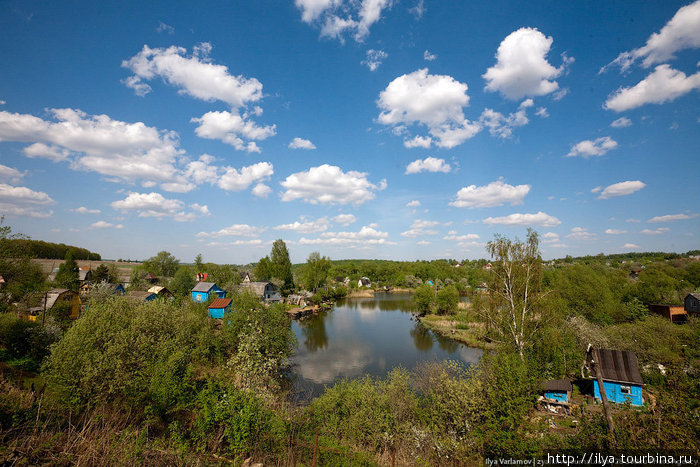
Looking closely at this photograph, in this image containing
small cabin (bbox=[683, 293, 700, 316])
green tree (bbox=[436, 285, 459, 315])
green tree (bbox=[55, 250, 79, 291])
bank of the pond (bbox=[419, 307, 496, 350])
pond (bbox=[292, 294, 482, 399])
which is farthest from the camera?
green tree (bbox=[436, 285, 459, 315])

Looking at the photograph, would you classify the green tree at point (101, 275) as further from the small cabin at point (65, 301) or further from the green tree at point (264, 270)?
the green tree at point (264, 270)

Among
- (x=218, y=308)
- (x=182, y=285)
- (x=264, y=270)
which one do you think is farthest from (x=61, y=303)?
(x=264, y=270)

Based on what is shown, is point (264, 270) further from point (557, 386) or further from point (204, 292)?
point (557, 386)

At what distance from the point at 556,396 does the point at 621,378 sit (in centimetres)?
306

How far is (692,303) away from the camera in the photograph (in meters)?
31.3

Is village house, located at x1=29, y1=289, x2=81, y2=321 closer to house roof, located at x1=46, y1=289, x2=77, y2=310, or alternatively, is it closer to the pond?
house roof, located at x1=46, y1=289, x2=77, y2=310

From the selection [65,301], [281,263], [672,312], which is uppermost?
[281,263]

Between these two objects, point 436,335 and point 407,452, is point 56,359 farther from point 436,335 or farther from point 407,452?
point 436,335

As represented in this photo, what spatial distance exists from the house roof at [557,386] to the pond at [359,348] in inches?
356

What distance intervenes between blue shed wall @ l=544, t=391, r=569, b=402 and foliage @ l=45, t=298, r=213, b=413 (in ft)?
54.4

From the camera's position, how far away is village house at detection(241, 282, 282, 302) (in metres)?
44.7

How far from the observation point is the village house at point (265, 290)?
1760 inches

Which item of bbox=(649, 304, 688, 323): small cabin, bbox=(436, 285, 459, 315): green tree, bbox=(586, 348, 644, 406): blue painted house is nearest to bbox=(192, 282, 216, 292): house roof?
bbox=(436, 285, 459, 315): green tree

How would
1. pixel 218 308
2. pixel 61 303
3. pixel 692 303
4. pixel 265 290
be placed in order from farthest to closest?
pixel 265 290 < pixel 218 308 < pixel 692 303 < pixel 61 303
